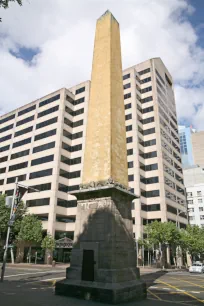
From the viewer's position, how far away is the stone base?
9953 millimetres

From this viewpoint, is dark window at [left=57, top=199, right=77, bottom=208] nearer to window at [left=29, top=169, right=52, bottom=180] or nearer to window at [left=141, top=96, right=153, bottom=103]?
window at [left=29, top=169, right=52, bottom=180]

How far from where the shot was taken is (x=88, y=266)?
11273mm

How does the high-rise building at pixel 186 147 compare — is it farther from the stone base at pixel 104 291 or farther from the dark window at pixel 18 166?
the stone base at pixel 104 291

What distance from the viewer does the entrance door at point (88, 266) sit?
1107cm

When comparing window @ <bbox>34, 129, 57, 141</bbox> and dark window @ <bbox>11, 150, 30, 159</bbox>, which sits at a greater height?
window @ <bbox>34, 129, 57, 141</bbox>

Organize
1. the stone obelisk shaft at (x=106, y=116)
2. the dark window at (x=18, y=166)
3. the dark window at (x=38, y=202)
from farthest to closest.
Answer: the dark window at (x=18, y=166) < the dark window at (x=38, y=202) < the stone obelisk shaft at (x=106, y=116)

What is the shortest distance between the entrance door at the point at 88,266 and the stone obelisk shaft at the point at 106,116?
3502 mm

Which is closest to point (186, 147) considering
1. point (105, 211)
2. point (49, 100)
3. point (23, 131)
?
point (49, 100)

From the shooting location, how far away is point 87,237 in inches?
465

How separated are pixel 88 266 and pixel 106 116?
7596 millimetres

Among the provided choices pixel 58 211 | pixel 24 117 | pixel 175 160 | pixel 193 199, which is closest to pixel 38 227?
pixel 58 211

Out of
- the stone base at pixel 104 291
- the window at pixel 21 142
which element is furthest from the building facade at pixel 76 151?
the stone base at pixel 104 291

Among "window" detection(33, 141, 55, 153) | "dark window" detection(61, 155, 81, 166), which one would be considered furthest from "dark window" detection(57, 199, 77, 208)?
"window" detection(33, 141, 55, 153)

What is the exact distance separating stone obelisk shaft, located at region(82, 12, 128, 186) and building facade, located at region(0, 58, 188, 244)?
35824mm
